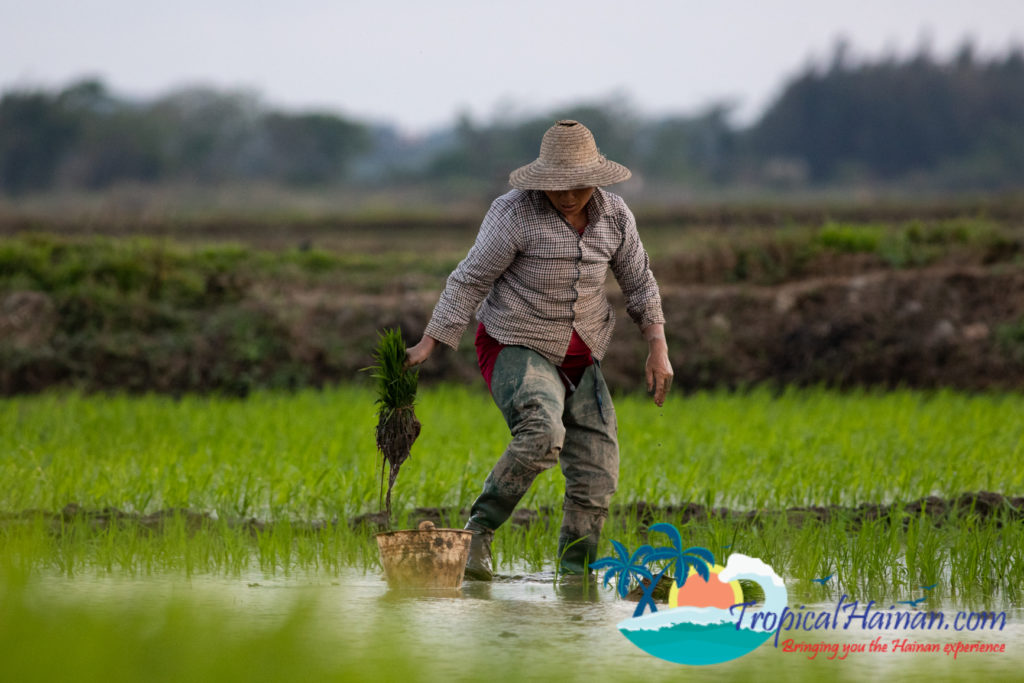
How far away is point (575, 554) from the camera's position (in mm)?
4312

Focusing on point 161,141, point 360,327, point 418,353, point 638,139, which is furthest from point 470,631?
point 638,139

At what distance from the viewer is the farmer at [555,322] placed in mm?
4055

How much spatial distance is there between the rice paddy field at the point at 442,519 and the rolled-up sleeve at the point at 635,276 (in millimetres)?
843

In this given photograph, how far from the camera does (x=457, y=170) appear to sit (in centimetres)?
5216

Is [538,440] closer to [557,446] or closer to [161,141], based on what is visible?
[557,446]

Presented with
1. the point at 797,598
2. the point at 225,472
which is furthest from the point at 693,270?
the point at 797,598

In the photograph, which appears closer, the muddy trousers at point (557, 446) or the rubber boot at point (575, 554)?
the muddy trousers at point (557, 446)

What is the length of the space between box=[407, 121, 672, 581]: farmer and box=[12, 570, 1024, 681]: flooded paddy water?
354 millimetres

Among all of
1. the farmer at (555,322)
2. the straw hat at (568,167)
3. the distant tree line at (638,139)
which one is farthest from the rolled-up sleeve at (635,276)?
the distant tree line at (638,139)

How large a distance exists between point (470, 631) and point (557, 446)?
2.94ft

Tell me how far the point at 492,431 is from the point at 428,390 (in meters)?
3.05

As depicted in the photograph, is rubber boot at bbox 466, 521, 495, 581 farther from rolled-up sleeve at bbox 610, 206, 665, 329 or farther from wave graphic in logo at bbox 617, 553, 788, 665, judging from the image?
rolled-up sleeve at bbox 610, 206, 665, 329

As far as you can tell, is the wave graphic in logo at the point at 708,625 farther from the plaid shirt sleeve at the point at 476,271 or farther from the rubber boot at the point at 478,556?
the plaid shirt sleeve at the point at 476,271

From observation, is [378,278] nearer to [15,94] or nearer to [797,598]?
[797,598]
